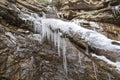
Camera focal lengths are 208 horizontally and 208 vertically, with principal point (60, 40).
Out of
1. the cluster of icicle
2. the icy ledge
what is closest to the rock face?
the cluster of icicle

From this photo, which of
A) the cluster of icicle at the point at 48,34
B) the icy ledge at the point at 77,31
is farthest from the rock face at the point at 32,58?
the icy ledge at the point at 77,31

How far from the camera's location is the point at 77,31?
644cm

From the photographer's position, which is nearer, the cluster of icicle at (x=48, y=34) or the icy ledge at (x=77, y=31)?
the icy ledge at (x=77, y=31)

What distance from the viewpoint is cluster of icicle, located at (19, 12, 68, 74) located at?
6.23m

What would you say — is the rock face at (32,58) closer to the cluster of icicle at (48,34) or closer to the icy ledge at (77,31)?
the cluster of icicle at (48,34)

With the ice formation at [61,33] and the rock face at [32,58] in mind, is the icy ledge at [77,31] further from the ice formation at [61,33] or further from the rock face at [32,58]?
the rock face at [32,58]

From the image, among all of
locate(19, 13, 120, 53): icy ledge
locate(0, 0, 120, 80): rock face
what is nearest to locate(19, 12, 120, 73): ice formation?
locate(19, 13, 120, 53): icy ledge

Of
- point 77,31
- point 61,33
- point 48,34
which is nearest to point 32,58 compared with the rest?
point 48,34

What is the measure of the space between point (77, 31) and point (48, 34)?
0.90 metres

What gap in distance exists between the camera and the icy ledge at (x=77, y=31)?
5965 mm

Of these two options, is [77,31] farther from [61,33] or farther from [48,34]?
[48,34]

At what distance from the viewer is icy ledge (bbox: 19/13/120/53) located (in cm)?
596

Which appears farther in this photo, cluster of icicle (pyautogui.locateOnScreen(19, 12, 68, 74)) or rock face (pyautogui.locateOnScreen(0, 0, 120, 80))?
cluster of icicle (pyautogui.locateOnScreen(19, 12, 68, 74))

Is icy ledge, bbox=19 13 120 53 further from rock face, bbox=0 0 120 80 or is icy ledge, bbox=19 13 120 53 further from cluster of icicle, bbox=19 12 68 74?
rock face, bbox=0 0 120 80
